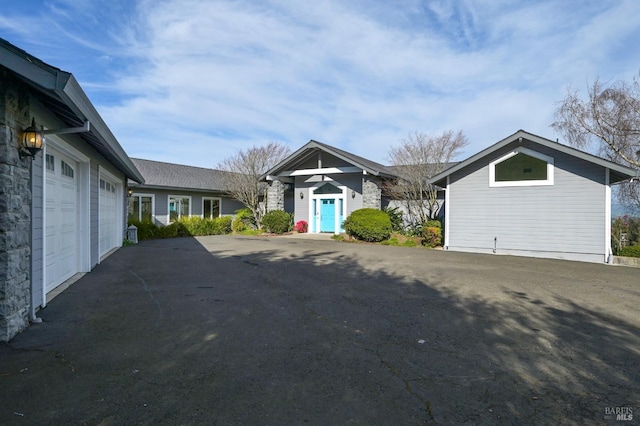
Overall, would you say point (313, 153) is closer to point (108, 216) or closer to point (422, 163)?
point (422, 163)

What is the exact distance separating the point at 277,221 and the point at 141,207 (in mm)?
7524

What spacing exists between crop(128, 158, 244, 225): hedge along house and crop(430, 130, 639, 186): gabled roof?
1444cm

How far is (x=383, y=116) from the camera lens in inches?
806

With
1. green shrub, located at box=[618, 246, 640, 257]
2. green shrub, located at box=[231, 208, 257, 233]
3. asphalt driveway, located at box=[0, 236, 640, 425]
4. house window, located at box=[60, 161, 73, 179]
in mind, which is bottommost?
asphalt driveway, located at box=[0, 236, 640, 425]

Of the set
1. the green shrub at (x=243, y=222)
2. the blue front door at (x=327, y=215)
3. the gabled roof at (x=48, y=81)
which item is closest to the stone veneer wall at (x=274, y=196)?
the green shrub at (x=243, y=222)

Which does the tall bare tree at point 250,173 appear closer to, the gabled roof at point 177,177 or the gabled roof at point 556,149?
the gabled roof at point 177,177

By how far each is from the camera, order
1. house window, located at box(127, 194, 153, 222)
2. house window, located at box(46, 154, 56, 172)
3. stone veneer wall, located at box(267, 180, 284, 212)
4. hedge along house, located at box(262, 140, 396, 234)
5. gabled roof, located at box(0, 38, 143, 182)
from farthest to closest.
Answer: stone veneer wall, located at box(267, 180, 284, 212), house window, located at box(127, 194, 153, 222), hedge along house, located at box(262, 140, 396, 234), house window, located at box(46, 154, 56, 172), gabled roof, located at box(0, 38, 143, 182)

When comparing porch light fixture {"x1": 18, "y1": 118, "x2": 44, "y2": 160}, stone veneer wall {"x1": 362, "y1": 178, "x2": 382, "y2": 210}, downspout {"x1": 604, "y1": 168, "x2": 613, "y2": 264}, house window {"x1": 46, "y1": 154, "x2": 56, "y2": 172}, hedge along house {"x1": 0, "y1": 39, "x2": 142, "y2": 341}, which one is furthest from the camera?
stone veneer wall {"x1": 362, "y1": 178, "x2": 382, "y2": 210}

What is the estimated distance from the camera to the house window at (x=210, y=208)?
2324cm

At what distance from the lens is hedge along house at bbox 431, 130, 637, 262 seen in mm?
11266

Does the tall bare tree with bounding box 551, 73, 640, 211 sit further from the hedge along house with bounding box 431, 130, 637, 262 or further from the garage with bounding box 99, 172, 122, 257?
the garage with bounding box 99, 172, 122, 257

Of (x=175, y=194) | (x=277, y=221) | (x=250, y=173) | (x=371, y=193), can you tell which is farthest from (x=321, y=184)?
(x=175, y=194)

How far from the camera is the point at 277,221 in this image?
19.5 m

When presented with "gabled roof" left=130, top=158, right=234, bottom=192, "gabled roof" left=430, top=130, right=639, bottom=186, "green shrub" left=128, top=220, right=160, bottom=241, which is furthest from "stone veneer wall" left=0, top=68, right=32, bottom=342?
"gabled roof" left=130, top=158, right=234, bottom=192
